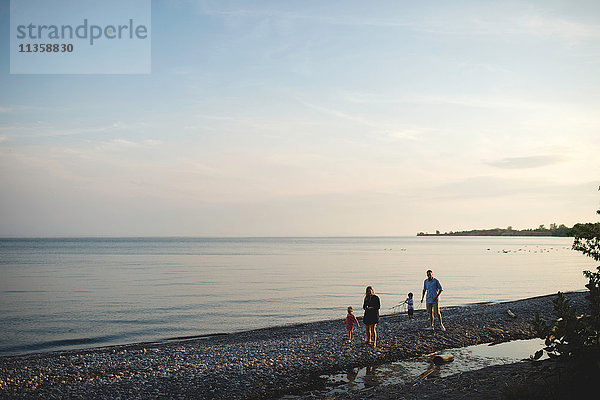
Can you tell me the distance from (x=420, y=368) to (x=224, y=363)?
699 centimetres

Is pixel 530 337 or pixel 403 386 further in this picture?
pixel 530 337

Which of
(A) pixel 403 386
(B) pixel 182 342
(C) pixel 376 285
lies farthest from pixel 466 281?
(A) pixel 403 386

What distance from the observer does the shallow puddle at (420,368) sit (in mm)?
14188

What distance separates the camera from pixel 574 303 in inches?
1185

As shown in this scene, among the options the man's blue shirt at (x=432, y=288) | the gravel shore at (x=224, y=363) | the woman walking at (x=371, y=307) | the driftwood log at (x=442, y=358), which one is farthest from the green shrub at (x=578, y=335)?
Answer: the man's blue shirt at (x=432, y=288)

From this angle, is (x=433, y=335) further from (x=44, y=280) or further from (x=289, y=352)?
(x=44, y=280)

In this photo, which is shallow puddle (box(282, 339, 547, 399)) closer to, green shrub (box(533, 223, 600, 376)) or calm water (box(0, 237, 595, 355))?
→ green shrub (box(533, 223, 600, 376))

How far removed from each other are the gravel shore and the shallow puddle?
57cm

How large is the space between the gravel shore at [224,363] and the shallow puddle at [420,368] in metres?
0.57

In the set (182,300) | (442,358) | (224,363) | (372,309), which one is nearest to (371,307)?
(372,309)

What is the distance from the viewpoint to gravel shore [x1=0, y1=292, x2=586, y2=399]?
43.8 ft

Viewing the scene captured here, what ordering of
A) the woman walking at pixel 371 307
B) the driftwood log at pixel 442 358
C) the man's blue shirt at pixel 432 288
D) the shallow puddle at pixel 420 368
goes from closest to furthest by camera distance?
the shallow puddle at pixel 420 368
the driftwood log at pixel 442 358
the woman walking at pixel 371 307
the man's blue shirt at pixel 432 288

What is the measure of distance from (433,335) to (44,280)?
1861 inches

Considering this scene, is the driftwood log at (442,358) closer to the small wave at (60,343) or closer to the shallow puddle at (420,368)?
the shallow puddle at (420,368)
